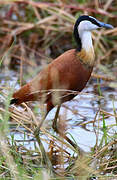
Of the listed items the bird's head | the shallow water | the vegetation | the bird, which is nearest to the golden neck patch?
the bird

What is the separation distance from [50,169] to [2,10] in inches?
175

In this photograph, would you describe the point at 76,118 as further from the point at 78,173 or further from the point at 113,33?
the point at 113,33

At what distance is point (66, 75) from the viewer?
3902 millimetres

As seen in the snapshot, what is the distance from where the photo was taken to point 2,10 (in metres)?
7.57

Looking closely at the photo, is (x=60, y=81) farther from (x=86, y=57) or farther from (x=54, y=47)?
(x=54, y=47)

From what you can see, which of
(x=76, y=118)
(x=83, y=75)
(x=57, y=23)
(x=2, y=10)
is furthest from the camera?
(x=2, y=10)

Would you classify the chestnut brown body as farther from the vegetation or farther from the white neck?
the vegetation

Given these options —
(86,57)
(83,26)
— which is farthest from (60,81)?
(83,26)

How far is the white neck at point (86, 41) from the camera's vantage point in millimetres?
4020

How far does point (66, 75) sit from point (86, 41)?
0.38 meters

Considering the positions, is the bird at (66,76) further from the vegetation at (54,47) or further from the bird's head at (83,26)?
the vegetation at (54,47)

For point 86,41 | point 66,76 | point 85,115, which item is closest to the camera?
point 66,76

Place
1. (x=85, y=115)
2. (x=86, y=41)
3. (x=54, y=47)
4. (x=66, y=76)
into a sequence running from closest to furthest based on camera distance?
(x=66, y=76) < (x=86, y=41) < (x=85, y=115) < (x=54, y=47)

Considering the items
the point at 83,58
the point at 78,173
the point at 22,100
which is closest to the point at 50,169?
the point at 78,173
